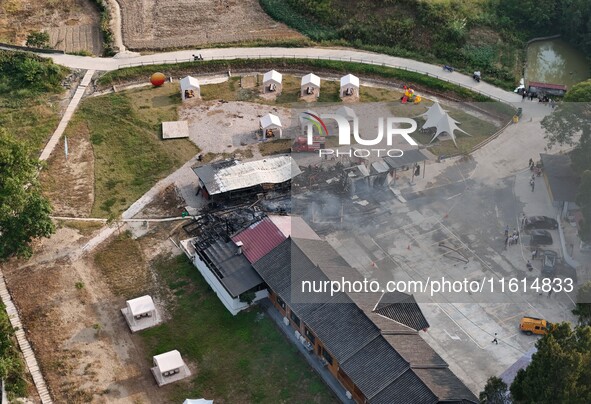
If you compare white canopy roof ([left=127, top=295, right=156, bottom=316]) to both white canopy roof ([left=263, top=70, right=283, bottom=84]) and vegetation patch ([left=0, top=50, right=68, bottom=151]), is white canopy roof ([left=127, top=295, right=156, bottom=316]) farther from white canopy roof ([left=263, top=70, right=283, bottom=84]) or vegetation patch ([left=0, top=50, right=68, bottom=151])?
white canopy roof ([left=263, top=70, right=283, bottom=84])

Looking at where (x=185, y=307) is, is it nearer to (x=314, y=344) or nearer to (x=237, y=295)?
(x=237, y=295)

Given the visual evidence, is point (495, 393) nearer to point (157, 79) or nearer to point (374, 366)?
point (374, 366)

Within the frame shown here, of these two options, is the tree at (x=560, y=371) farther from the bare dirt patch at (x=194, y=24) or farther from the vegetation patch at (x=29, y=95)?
the bare dirt patch at (x=194, y=24)

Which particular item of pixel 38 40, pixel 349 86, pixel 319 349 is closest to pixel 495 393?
pixel 319 349

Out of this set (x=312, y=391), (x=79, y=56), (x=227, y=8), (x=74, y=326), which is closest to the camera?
(x=312, y=391)

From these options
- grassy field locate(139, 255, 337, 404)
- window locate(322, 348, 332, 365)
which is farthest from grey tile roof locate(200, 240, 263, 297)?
window locate(322, 348, 332, 365)

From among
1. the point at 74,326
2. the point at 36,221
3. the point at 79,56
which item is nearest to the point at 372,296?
the point at 74,326

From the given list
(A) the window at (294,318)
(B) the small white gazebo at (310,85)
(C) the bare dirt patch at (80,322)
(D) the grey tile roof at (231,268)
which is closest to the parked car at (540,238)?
(A) the window at (294,318)
